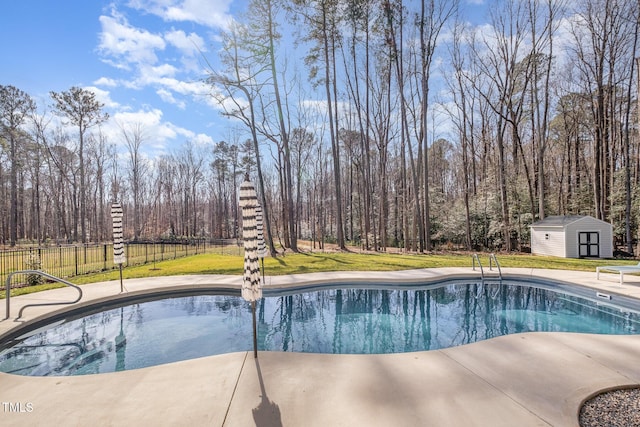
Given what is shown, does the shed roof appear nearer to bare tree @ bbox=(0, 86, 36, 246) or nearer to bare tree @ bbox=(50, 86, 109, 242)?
bare tree @ bbox=(50, 86, 109, 242)

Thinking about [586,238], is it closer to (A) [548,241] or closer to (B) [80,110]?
(A) [548,241]

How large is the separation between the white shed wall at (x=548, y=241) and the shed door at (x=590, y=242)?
66 cm

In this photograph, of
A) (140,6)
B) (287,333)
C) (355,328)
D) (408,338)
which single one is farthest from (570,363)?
(140,6)

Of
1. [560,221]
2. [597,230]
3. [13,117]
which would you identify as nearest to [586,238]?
[597,230]

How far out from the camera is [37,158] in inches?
942

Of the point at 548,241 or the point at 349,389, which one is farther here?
the point at 548,241

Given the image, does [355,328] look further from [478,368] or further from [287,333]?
[478,368]

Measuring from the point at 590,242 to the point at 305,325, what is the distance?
13.6 metres

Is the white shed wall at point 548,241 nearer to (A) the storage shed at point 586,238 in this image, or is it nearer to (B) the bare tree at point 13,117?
(A) the storage shed at point 586,238

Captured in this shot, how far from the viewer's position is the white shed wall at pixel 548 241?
12.8 metres

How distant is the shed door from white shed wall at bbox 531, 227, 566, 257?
0.66m

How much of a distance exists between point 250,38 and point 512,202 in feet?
56.7

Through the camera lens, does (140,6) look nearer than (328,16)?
Yes

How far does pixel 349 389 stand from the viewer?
9.16 feet
